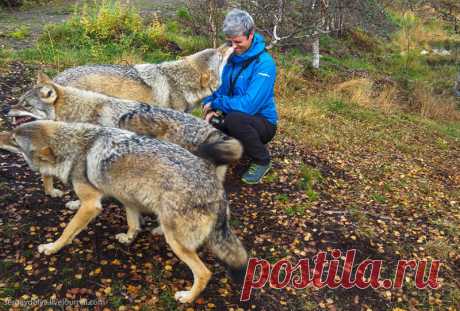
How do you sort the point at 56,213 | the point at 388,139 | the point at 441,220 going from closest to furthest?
the point at 56,213 → the point at 441,220 → the point at 388,139

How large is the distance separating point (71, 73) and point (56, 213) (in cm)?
194

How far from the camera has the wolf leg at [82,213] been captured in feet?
12.1

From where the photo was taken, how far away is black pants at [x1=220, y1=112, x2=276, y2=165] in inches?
212

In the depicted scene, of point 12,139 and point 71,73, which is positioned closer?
point 12,139

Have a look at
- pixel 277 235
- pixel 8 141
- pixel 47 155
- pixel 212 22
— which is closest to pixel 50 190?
pixel 8 141

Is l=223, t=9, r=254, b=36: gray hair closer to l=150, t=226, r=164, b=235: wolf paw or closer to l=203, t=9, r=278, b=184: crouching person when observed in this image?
l=203, t=9, r=278, b=184: crouching person

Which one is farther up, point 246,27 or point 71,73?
point 246,27

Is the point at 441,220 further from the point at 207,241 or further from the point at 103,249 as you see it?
the point at 103,249

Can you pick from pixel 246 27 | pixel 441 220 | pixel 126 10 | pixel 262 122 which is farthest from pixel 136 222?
pixel 126 10

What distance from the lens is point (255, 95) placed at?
17.2 feet

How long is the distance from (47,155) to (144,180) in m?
1.13

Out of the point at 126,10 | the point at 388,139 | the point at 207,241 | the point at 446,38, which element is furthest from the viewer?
the point at 446,38

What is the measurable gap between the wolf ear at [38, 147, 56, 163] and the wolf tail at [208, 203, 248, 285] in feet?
5.70

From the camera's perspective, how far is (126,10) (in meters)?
12.4
